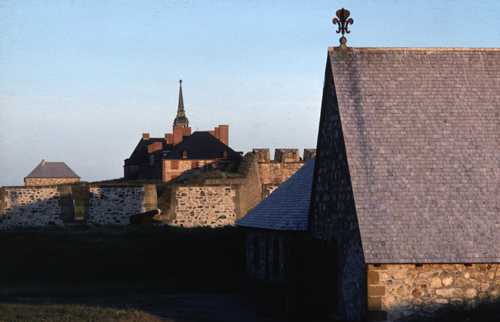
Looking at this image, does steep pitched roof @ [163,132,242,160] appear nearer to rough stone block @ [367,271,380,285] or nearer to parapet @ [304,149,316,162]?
parapet @ [304,149,316,162]

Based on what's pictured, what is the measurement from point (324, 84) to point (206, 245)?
36.7 ft

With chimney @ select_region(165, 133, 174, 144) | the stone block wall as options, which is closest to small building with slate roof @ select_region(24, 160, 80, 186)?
chimney @ select_region(165, 133, 174, 144)

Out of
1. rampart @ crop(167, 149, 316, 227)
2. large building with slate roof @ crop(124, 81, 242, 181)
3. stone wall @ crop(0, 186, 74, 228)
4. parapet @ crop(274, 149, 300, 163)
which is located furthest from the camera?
large building with slate roof @ crop(124, 81, 242, 181)

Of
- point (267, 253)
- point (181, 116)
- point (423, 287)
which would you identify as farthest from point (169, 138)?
point (423, 287)

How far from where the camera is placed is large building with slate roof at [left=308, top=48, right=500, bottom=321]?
9.42m

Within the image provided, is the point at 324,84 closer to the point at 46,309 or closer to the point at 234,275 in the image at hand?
the point at 46,309

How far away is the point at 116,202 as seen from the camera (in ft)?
85.1

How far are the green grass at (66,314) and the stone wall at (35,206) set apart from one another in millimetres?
12824

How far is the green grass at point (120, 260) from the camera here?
18391 mm

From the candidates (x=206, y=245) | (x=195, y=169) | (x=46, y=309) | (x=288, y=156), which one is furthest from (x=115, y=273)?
(x=195, y=169)

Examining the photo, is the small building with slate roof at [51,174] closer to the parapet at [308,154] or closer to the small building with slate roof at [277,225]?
the parapet at [308,154]

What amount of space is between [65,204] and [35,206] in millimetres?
1427

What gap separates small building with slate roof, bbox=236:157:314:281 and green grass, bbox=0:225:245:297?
47.1 inches

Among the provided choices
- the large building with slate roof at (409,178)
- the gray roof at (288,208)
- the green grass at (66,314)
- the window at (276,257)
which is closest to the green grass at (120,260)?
the window at (276,257)
